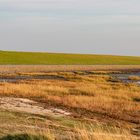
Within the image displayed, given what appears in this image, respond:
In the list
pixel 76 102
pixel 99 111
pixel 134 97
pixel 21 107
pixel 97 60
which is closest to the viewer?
pixel 21 107

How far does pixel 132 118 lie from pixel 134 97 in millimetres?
11848

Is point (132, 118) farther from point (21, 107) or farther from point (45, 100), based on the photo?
point (45, 100)

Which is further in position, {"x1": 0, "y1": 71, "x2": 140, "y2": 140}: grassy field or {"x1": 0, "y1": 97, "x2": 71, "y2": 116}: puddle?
{"x1": 0, "y1": 97, "x2": 71, "y2": 116}: puddle

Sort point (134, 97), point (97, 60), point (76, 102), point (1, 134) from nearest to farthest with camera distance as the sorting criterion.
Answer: point (1, 134)
point (76, 102)
point (134, 97)
point (97, 60)

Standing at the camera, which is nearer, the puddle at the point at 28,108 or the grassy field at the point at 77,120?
the grassy field at the point at 77,120

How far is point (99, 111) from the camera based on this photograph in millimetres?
22719

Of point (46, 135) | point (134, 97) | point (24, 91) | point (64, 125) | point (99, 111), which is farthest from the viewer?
point (134, 97)

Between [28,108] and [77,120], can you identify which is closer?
[77,120]

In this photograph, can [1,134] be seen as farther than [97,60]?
No

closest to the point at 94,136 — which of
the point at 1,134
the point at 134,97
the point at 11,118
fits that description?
the point at 1,134

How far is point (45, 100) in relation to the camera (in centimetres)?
2675

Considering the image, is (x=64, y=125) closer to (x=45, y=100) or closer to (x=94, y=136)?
(x=94, y=136)

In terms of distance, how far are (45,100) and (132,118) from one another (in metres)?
6.59

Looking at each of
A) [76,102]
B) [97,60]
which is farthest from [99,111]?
[97,60]
